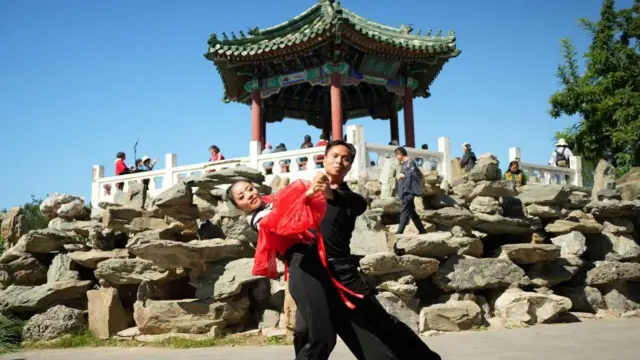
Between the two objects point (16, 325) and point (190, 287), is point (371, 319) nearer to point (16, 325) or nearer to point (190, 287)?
point (190, 287)

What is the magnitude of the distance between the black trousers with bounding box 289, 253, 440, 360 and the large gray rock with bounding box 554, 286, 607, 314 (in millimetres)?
6424

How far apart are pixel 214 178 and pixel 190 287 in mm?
1587

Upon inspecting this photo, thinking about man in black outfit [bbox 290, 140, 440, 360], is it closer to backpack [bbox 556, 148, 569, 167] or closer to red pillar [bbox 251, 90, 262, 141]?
red pillar [bbox 251, 90, 262, 141]

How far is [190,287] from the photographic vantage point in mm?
8094

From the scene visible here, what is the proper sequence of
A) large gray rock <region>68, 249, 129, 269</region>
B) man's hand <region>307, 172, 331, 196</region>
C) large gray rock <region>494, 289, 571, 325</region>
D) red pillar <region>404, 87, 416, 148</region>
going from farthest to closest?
red pillar <region>404, 87, 416, 148</region> → large gray rock <region>68, 249, 129, 269</region> → large gray rock <region>494, 289, 571, 325</region> → man's hand <region>307, 172, 331, 196</region>

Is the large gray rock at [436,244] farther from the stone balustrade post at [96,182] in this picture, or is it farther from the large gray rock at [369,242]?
the stone balustrade post at [96,182]

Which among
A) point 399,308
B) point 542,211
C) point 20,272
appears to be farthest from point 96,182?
point 542,211

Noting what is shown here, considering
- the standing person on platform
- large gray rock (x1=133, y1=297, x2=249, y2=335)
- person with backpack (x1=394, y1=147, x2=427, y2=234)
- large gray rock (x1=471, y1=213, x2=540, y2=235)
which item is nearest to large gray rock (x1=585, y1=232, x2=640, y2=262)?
large gray rock (x1=471, y1=213, x2=540, y2=235)

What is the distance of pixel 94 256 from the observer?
8.06 m

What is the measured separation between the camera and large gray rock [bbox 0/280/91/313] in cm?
763

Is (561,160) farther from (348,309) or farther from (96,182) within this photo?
(348,309)

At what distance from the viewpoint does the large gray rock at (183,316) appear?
7004mm

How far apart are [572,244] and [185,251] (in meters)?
5.80

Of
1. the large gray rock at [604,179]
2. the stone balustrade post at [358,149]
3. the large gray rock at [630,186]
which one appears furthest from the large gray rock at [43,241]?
the large gray rock at [630,186]
